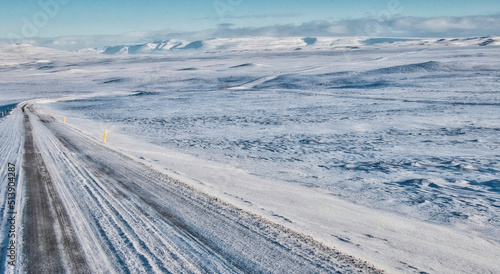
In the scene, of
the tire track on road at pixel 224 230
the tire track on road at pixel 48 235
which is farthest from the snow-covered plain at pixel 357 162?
the tire track on road at pixel 48 235

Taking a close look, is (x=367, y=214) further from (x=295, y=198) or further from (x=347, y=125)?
(x=347, y=125)

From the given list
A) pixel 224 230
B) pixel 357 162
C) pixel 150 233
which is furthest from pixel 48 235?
pixel 357 162

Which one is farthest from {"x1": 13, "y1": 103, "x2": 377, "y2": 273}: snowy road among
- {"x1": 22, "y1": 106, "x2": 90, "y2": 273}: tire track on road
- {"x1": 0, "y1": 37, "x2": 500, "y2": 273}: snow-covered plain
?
{"x1": 0, "y1": 37, "x2": 500, "y2": 273}: snow-covered plain

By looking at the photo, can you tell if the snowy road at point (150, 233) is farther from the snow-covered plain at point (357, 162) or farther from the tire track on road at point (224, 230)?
the snow-covered plain at point (357, 162)

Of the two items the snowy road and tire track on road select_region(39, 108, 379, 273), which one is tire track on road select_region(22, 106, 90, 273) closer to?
the snowy road

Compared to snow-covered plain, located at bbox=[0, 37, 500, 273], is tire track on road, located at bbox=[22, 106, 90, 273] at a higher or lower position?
higher

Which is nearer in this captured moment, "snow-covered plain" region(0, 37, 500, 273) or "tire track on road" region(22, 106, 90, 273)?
"tire track on road" region(22, 106, 90, 273)

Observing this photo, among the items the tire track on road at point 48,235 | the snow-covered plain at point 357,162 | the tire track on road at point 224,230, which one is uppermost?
the tire track on road at point 48,235

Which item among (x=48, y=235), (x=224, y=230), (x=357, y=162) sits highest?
(x=48, y=235)

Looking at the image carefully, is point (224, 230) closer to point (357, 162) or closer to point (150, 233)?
point (150, 233)

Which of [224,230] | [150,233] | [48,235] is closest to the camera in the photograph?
[48,235]
